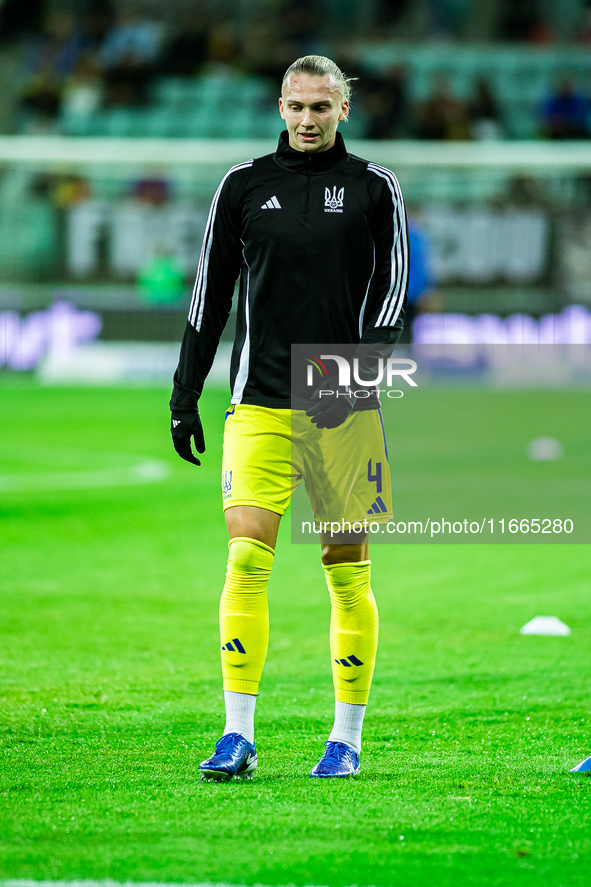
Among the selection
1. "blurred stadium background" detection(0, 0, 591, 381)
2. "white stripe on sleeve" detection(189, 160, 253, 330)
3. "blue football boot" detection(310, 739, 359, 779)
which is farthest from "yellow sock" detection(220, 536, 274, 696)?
"blurred stadium background" detection(0, 0, 591, 381)

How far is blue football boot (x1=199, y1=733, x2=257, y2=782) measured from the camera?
4.05 meters

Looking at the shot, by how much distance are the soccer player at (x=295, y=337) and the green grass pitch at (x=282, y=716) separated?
1.24 ft

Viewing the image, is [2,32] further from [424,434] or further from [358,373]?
[358,373]

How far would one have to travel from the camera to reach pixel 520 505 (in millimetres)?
10633

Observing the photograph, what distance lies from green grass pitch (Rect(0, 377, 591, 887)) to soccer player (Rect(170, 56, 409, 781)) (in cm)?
38

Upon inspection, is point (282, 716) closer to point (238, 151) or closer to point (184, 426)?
point (184, 426)

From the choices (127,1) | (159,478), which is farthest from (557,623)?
(127,1)

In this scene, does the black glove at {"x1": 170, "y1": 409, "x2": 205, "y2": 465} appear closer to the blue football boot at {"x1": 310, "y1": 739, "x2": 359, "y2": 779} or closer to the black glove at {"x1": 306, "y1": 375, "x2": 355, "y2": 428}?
the black glove at {"x1": 306, "y1": 375, "x2": 355, "y2": 428}

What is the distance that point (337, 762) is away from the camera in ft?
13.7

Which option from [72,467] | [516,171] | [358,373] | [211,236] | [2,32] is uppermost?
[2,32]

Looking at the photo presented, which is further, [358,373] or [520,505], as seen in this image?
[520,505]

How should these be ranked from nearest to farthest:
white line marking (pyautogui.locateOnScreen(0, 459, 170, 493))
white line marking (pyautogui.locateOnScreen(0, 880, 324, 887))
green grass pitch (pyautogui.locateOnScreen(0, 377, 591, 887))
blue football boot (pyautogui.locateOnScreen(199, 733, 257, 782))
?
1. white line marking (pyautogui.locateOnScreen(0, 880, 324, 887))
2. green grass pitch (pyautogui.locateOnScreen(0, 377, 591, 887))
3. blue football boot (pyautogui.locateOnScreen(199, 733, 257, 782))
4. white line marking (pyautogui.locateOnScreen(0, 459, 170, 493))

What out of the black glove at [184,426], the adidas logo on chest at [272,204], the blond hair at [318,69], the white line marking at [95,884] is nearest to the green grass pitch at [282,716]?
the white line marking at [95,884]

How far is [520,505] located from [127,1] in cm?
2138
